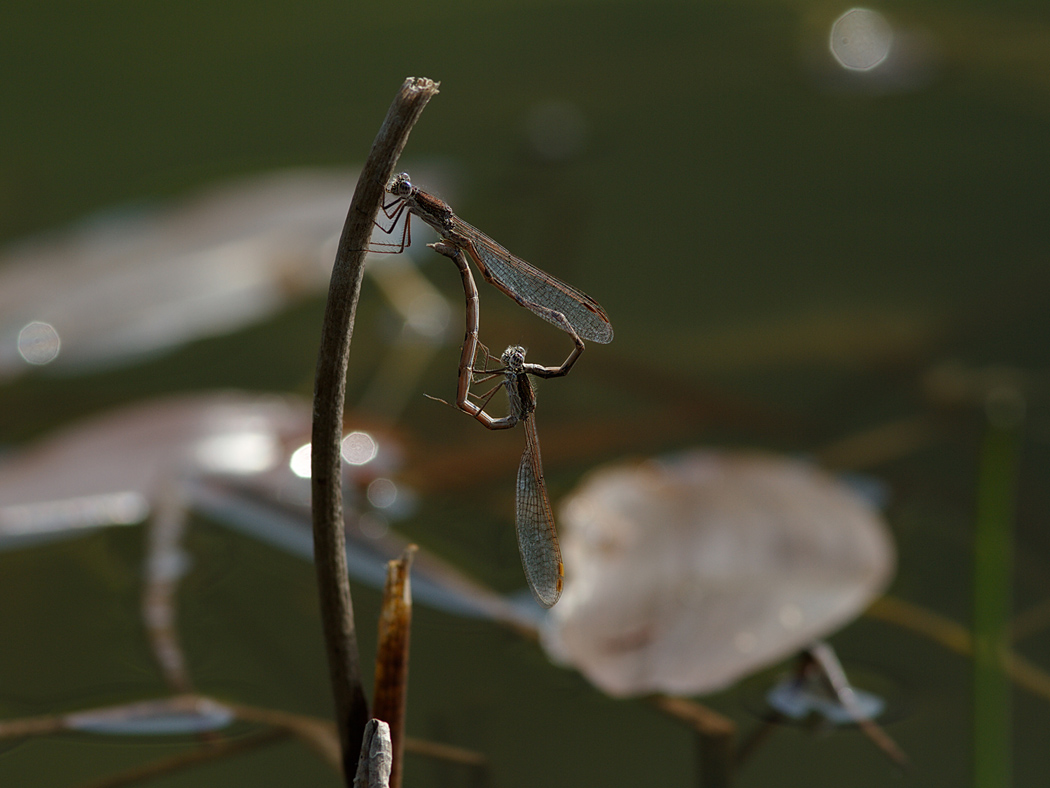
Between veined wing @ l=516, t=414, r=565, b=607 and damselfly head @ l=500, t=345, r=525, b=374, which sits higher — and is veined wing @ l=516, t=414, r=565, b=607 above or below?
below

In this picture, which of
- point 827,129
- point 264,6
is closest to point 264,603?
point 827,129

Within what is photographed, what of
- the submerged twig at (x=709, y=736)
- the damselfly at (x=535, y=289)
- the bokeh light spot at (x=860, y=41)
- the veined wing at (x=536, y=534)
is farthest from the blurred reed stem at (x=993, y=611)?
the bokeh light spot at (x=860, y=41)

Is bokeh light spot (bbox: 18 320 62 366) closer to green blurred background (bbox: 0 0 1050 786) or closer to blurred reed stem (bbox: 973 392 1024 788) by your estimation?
green blurred background (bbox: 0 0 1050 786)

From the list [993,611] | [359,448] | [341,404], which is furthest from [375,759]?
[359,448]

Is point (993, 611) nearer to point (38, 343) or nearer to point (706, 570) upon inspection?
point (706, 570)

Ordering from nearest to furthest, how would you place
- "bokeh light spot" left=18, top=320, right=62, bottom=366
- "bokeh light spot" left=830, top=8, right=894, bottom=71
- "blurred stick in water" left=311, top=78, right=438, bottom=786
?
"blurred stick in water" left=311, top=78, right=438, bottom=786 < "bokeh light spot" left=18, top=320, right=62, bottom=366 < "bokeh light spot" left=830, top=8, right=894, bottom=71

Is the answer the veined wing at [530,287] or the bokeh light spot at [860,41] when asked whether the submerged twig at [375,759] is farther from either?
the bokeh light spot at [860,41]

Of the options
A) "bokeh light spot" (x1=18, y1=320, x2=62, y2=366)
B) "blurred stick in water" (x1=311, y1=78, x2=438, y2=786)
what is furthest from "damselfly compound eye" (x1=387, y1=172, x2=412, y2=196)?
"bokeh light spot" (x1=18, y1=320, x2=62, y2=366)

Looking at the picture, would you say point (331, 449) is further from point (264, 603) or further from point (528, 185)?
point (528, 185)
